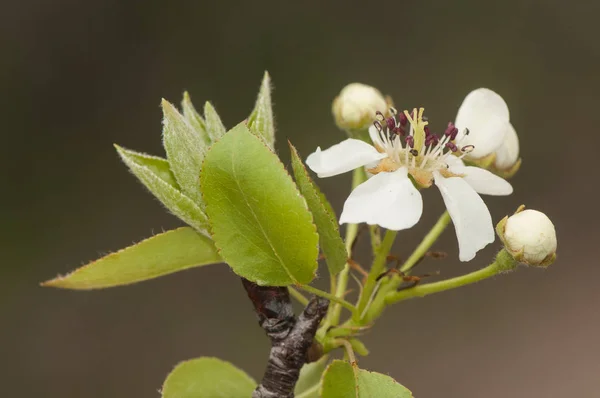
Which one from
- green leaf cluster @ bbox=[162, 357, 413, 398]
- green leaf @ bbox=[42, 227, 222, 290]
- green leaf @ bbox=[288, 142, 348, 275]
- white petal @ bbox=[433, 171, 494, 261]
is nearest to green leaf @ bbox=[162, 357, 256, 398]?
green leaf cluster @ bbox=[162, 357, 413, 398]

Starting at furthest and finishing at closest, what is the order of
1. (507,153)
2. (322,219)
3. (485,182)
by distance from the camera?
(507,153), (485,182), (322,219)

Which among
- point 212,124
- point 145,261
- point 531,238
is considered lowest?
point 531,238

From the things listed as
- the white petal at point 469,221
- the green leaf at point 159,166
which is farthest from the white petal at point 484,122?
the green leaf at point 159,166

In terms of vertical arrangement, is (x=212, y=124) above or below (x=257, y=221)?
above

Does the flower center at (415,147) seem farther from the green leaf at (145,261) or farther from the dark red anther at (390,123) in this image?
the green leaf at (145,261)

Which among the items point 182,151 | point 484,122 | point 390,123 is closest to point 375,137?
point 390,123

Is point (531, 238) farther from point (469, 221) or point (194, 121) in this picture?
point (194, 121)

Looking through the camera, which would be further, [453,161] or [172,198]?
[453,161]

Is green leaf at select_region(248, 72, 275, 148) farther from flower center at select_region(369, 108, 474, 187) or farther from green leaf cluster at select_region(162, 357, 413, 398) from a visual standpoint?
green leaf cluster at select_region(162, 357, 413, 398)
